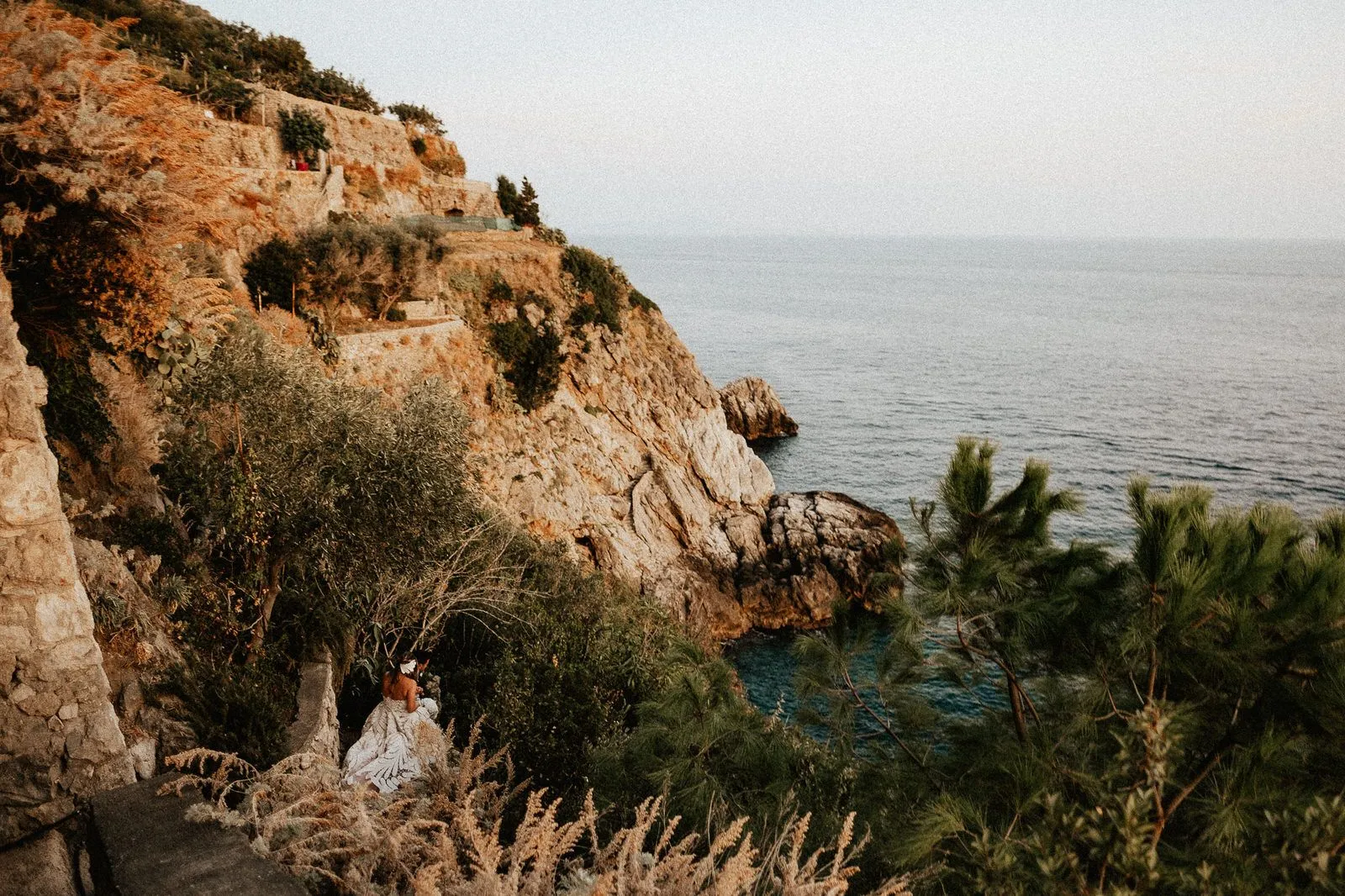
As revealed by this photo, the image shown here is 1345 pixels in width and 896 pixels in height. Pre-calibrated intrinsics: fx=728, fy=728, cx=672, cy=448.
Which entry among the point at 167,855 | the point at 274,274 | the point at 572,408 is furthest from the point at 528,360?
the point at 167,855

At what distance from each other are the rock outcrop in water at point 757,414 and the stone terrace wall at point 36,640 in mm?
44035

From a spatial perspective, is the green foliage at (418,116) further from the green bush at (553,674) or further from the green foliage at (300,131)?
the green bush at (553,674)

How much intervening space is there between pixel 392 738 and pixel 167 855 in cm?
454

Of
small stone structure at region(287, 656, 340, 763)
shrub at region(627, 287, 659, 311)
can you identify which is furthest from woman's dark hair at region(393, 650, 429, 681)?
shrub at region(627, 287, 659, 311)

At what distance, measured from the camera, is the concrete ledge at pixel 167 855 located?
13.3 feet

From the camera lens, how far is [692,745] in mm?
6148

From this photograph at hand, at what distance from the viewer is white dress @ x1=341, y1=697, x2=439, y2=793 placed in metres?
8.19

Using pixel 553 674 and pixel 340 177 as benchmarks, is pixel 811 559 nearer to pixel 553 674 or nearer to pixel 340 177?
pixel 553 674

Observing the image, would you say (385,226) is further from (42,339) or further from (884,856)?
(884,856)

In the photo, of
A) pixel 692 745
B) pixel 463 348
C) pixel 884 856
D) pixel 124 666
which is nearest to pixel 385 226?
pixel 463 348

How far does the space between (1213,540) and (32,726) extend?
297 inches

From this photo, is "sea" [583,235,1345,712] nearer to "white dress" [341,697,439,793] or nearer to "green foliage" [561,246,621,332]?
"white dress" [341,697,439,793]

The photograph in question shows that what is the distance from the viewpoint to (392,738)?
8664 millimetres

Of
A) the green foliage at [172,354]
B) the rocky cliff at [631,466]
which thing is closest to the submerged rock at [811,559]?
the rocky cliff at [631,466]
